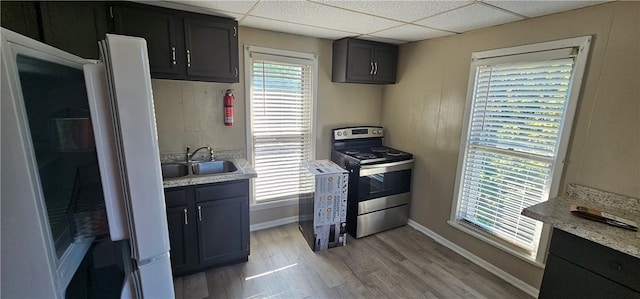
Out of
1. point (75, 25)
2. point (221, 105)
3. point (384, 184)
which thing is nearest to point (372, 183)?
point (384, 184)

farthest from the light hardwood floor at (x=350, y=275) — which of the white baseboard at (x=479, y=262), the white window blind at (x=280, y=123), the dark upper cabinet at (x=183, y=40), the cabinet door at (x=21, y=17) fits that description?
the cabinet door at (x=21, y=17)

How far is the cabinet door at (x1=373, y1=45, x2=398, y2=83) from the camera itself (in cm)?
319

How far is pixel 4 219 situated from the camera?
83 cm

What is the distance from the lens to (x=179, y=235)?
219cm

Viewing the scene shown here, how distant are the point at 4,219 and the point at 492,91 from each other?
3.06 metres

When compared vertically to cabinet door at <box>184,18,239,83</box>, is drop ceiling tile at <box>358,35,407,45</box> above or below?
above

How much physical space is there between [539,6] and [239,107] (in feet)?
8.51

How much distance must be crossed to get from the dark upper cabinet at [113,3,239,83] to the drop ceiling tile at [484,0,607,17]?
6.68 feet

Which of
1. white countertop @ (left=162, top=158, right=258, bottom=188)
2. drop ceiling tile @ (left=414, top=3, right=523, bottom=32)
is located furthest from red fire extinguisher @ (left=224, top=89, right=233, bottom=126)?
drop ceiling tile @ (left=414, top=3, right=523, bottom=32)

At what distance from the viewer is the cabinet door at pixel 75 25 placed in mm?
1695

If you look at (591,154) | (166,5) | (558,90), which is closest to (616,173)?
(591,154)

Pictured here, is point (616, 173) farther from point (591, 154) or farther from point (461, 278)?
point (461, 278)

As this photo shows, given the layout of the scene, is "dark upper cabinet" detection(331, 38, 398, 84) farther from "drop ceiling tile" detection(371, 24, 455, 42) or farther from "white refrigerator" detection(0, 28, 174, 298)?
"white refrigerator" detection(0, 28, 174, 298)

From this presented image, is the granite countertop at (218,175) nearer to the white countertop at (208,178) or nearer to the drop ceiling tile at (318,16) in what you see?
the white countertop at (208,178)
